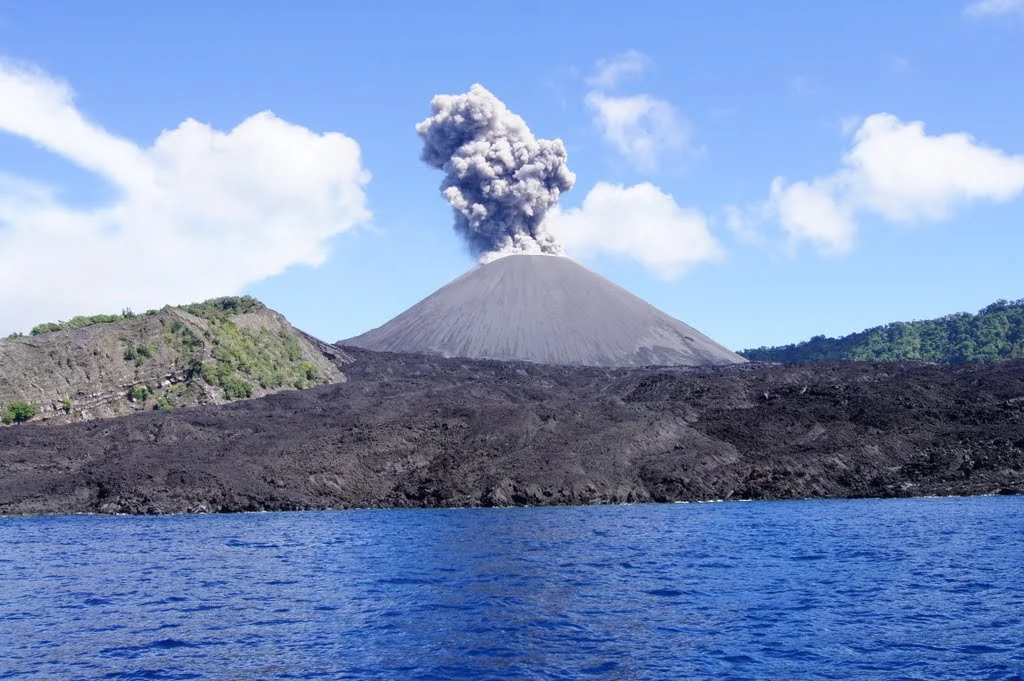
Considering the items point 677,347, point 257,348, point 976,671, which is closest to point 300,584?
point 976,671

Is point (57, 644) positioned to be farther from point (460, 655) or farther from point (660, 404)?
point (660, 404)

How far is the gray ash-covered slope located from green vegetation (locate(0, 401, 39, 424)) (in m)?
64.5

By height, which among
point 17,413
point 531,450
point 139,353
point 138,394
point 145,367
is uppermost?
point 139,353

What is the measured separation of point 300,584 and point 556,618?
40.1 ft

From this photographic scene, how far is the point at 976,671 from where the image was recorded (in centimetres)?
2331

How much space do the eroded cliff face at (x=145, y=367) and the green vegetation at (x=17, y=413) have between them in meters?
0.64

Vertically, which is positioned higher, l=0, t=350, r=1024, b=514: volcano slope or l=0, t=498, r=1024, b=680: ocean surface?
l=0, t=350, r=1024, b=514: volcano slope

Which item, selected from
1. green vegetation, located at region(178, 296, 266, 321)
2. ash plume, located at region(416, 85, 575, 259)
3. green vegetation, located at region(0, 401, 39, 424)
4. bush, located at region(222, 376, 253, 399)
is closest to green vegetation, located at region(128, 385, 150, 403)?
bush, located at region(222, 376, 253, 399)

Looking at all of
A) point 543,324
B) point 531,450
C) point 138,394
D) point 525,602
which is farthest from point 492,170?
point 525,602

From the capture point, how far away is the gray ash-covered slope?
15462cm

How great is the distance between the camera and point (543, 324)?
163250mm

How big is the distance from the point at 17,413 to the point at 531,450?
5283 cm

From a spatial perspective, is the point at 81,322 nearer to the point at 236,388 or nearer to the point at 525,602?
the point at 236,388

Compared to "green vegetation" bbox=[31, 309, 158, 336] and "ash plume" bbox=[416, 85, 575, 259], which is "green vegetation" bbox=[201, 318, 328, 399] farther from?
"ash plume" bbox=[416, 85, 575, 259]
